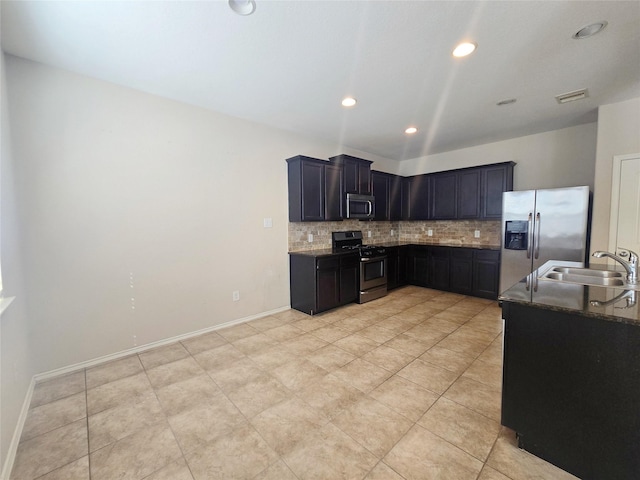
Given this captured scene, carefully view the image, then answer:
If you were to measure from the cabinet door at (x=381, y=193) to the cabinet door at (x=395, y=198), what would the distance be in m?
0.13

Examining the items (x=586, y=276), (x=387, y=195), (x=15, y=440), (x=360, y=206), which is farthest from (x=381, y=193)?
(x=15, y=440)

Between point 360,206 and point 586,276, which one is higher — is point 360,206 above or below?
above

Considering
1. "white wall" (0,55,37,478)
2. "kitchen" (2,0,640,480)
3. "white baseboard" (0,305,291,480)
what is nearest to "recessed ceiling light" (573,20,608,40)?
"kitchen" (2,0,640,480)

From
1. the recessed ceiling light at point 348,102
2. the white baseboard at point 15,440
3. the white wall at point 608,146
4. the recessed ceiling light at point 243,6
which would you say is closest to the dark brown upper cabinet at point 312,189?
the recessed ceiling light at point 348,102

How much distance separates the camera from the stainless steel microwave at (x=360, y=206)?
4598 millimetres

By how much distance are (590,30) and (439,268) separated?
378 centimetres

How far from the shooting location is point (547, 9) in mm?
1758

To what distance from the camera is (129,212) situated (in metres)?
2.72

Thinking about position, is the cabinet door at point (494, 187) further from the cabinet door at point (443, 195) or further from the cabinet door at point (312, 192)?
the cabinet door at point (312, 192)

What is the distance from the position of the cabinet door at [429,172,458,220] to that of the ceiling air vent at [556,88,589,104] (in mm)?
1998

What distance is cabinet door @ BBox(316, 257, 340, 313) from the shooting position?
3816 millimetres

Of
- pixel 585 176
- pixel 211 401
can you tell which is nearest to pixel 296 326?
pixel 211 401

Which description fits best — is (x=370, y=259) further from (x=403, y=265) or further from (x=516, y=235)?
(x=516, y=235)

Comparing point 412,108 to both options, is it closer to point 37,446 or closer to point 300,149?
point 300,149
